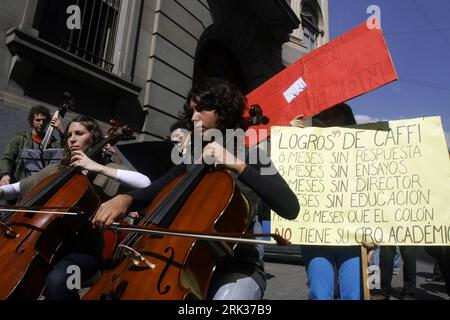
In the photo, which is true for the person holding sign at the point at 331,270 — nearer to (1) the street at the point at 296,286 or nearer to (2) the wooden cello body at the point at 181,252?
(2) the wooden cello body at the point at 181,252

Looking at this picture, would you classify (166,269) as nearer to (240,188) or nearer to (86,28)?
(240,188)

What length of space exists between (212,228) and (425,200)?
1507 millimetres

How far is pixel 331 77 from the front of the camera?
8.19 feet

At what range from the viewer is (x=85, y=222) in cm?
200

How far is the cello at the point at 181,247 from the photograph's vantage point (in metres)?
1.16

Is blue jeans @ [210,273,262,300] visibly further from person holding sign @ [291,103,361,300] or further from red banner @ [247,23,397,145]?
red banner @ [247,23,397,145]

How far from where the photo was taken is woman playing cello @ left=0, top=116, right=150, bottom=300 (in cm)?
176

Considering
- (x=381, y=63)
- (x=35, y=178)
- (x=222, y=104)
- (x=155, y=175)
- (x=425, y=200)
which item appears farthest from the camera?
(x=155, y=175)

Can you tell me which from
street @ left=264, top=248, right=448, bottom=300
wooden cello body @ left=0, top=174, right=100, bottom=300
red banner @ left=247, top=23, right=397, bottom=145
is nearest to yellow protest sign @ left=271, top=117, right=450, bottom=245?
red banner @ left=247, top=23, right=397, bottom=145

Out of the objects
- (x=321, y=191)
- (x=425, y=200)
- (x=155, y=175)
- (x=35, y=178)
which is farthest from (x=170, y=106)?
(x=425, y=200)

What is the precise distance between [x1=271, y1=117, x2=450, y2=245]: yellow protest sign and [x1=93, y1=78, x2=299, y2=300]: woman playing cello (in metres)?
0.65

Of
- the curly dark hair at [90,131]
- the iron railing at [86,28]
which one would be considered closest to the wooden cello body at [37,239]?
the curly dark hair at [90,131]
